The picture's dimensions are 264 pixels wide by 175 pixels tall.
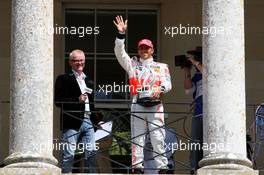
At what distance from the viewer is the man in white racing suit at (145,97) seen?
25.5 metres

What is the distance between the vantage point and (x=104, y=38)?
30.4m

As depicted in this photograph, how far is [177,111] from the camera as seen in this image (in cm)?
2975

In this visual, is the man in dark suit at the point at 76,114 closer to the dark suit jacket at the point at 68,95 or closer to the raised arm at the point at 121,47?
the dark suit jacket at the point at 68,95

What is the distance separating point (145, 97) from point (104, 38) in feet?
16.1

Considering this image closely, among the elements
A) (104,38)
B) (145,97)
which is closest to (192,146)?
(145,97)

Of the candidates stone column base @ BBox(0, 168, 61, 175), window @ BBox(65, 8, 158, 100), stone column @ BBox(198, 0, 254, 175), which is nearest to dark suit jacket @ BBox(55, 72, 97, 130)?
stone column base @ BBox(0, 168, 61, 175)

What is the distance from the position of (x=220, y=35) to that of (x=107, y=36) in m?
5.62

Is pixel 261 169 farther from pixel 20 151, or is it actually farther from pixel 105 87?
pixel 20 151

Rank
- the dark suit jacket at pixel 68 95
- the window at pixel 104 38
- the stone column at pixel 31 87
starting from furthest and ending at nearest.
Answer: the window at pixel 104 38, the dark suit jacket at pixel 68 95, the stone column at pixel 31 87

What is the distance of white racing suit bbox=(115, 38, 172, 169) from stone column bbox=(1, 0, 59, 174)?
1.35 metres

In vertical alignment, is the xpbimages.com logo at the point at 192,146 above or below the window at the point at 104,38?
below

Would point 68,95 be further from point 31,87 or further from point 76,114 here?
point 31,87

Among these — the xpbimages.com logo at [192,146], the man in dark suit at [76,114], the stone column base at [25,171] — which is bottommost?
the stone column base at [25,171]

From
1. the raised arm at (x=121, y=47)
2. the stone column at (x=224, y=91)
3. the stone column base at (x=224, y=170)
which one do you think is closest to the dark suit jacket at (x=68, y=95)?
the raised arm at (x=121, y=47)
